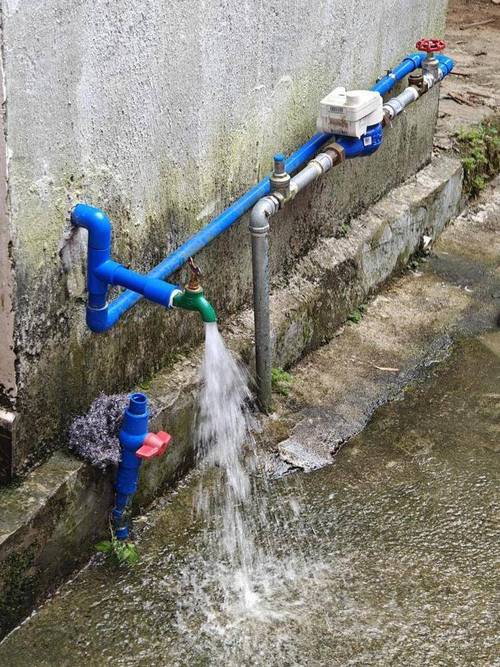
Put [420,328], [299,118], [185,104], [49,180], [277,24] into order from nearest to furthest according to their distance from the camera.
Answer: [49,180], [185,104], [277,24], [299,118], [420,328]

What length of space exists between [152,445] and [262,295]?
0.90 meters

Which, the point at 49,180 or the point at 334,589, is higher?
the point at 49,180

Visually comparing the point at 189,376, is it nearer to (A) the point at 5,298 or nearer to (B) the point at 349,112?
(A) the point at 5,298

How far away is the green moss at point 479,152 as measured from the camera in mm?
6238

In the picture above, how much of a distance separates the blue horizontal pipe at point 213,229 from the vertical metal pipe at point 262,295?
9 cm

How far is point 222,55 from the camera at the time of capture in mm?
3721

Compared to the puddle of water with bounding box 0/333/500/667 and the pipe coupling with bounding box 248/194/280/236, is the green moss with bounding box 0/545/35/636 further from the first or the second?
the pipe coupling with bounding box 248/194/280/236

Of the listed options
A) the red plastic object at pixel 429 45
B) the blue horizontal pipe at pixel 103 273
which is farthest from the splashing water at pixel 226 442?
the red plastic object at pixel 429 45

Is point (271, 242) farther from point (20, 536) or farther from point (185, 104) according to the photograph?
point (20, 536)

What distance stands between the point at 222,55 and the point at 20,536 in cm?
183

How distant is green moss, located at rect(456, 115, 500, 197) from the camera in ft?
20.5

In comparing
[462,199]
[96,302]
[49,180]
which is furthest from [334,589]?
[462,199]

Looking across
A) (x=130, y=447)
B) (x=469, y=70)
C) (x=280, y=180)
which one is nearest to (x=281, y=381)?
(x=280, y=180)

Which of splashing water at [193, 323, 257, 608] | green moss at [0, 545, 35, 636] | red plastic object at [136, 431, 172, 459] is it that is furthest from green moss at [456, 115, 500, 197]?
green moss at [0, 545, 35, 636]
